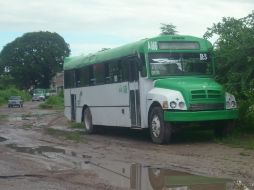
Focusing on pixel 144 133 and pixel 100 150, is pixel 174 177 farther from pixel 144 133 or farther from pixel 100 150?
pixel 144 133

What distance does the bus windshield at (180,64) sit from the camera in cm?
1662

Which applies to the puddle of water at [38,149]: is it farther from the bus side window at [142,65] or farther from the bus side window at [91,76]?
the bus side window at [91,76]

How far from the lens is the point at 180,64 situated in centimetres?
1686

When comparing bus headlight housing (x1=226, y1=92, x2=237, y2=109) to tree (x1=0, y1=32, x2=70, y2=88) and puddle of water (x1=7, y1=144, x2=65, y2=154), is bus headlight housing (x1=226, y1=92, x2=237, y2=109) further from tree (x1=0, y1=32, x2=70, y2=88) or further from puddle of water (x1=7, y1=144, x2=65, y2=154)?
tree (x1=0, y1=32, x2=70, y2=88)

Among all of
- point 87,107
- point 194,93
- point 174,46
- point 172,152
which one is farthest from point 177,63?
point 87,107

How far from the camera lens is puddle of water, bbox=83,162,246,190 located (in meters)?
9.23

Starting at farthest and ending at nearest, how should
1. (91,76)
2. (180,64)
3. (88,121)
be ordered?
(88,121), (91,76), (180,64)

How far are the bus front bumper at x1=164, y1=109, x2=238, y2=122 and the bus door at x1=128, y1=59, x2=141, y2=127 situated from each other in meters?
1.77

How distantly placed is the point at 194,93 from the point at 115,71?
4091mm

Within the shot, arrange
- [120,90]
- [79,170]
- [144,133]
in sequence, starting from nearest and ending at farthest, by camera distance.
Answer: [79,170] < [120,90] < [144,133]

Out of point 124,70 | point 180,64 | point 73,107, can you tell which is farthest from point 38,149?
point 73,107

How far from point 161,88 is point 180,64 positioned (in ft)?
3.92

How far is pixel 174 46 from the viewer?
1697 centimetres

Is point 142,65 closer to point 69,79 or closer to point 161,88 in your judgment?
point 161,88
